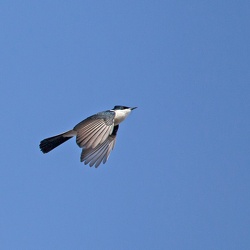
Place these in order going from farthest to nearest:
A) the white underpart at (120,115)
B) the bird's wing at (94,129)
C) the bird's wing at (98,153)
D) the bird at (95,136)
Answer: the white underpart at (120,115)
the bird's wing at (98,153)
the bird at (95,136)
the bird's wing at (94,129)

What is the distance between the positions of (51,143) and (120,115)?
1578mm

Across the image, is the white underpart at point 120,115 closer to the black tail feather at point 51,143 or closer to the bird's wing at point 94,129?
the bird's wing at point 94,129

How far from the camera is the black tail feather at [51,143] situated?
20.0 m

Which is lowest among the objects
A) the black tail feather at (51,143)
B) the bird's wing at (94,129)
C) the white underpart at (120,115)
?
the bird's wing at (94,129)

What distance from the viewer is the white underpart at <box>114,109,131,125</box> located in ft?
65.4

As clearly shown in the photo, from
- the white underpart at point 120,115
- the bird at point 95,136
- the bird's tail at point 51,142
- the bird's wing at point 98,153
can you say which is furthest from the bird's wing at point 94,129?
the bird's tail at point 51,142

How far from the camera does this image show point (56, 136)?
20.1 meters

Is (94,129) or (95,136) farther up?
(94,129)

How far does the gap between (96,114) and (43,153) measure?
5.56 feet

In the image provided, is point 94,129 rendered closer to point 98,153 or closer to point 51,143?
point 98,153


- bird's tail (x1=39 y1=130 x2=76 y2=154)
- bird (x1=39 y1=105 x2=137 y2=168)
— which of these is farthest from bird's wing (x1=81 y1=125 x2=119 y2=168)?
bird's tail (x1=39 y1=130 x2=76 y2=154)

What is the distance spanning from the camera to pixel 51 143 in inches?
791

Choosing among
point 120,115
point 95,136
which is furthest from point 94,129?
point 120,115

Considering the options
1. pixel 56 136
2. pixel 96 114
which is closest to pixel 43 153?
pixel 56 136
